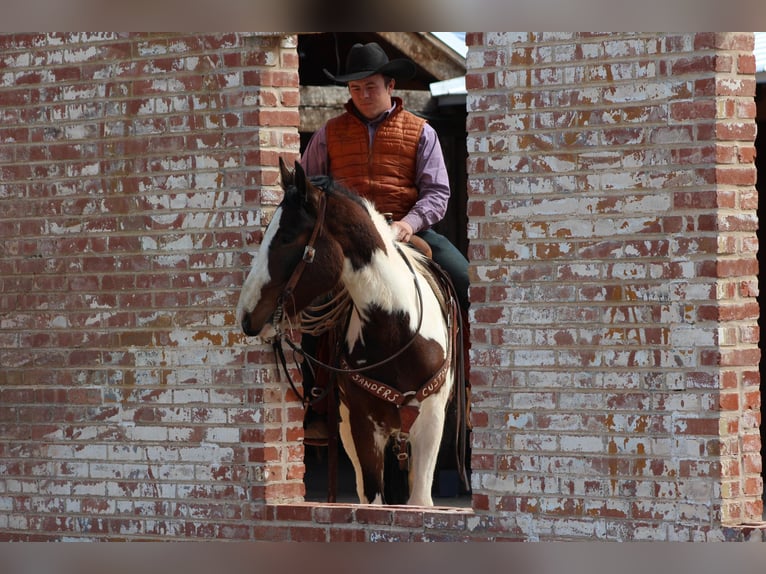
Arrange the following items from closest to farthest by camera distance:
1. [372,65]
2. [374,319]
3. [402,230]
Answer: [374,319], [402,230], [372,65]

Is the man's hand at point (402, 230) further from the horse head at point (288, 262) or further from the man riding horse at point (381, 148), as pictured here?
the horse head at point (288, 262)

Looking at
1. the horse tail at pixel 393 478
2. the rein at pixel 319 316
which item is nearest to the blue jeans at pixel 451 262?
the rein at pixel 319 316

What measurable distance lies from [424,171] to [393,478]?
161 cm

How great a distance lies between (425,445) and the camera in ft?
24.2

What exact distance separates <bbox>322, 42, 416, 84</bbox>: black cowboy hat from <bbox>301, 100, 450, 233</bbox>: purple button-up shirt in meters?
0.21

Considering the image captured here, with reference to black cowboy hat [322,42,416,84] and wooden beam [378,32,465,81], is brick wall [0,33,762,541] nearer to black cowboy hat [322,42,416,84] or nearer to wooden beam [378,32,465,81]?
black cowboy hat [322,42,416,84]

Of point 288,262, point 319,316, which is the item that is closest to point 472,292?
point 288,262

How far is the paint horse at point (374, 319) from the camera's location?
258 inches

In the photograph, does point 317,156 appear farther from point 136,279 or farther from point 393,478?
point 393,478

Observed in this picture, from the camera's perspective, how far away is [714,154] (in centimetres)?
555

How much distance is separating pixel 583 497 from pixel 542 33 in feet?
5.86
